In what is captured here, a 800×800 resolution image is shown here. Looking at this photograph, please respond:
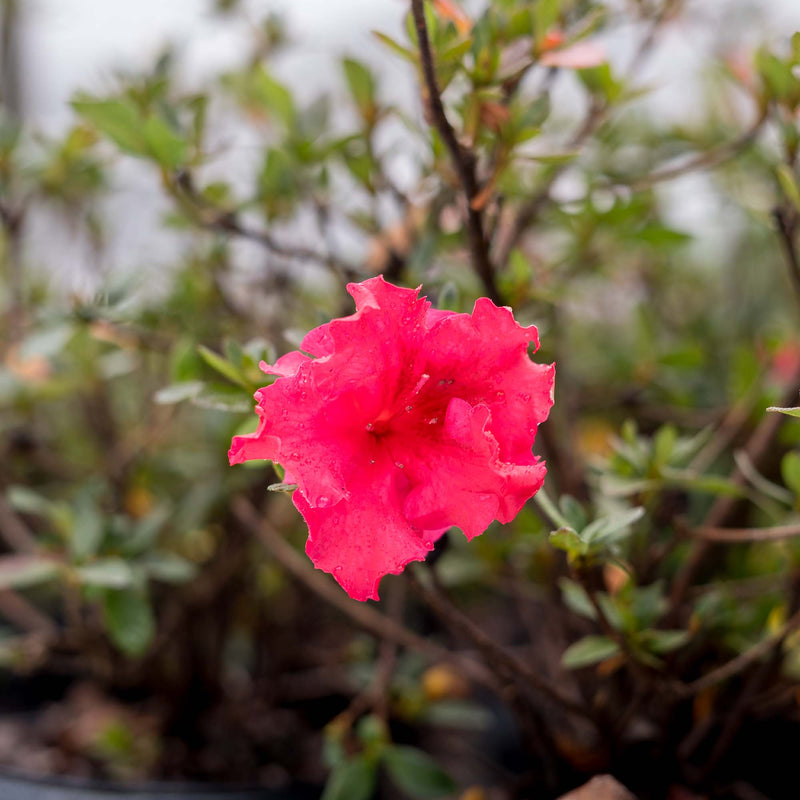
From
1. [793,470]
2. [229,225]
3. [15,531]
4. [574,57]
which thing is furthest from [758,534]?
[15,531]

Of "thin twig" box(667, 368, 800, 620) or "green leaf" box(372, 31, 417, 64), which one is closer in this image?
"green leaf" box(372, 31, 417, 64)

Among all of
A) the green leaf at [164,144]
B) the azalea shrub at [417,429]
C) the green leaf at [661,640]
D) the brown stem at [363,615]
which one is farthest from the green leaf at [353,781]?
the green leaf at [164,144]

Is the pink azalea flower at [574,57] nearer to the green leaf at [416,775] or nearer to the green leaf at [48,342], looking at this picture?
the green leaf at [48,342]

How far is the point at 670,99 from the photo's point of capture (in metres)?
1.65

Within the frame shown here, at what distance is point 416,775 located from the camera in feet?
2.74

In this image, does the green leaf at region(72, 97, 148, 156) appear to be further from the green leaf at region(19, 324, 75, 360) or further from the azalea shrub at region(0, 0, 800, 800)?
the green leaf at region(19, 324, 75, 360)

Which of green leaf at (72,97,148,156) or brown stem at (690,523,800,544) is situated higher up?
green leaf at (72,97,148,156)

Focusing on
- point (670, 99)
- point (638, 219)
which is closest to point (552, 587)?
point (638, 219)

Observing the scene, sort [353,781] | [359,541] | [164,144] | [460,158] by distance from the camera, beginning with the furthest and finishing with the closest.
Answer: [353,781] → [164,144] → [460,158] → [359,541]

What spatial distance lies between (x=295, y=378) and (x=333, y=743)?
59cm

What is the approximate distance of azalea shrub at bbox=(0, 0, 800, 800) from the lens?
1.62 ft

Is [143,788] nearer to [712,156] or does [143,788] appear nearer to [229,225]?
[229,225]

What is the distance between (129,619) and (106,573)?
13cm

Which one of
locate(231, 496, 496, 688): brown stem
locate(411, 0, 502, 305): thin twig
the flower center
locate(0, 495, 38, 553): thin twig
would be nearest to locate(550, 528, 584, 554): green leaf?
the flower center
